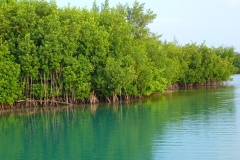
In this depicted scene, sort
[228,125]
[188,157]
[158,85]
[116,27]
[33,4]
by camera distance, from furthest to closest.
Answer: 1. [158,85]
2. [116,27]
3. [33,4]
4. [228,125]
5. [188,157]

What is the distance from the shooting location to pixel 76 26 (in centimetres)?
2917

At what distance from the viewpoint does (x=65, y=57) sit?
2891 cm

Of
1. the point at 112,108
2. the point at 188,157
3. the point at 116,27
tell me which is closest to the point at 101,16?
the point at 116,27

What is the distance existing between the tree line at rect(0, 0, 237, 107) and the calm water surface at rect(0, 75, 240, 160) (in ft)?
8.99

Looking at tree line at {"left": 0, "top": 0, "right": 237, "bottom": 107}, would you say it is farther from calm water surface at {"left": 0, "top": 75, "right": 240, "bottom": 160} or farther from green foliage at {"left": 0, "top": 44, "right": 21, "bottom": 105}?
calm water surface at {"left": 0, "top": 75, "right": 240, "bottom": 160}

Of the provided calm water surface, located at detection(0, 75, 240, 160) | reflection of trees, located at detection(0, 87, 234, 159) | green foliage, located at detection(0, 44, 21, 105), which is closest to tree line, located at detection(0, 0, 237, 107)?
green foliage, located at detection(0, 44, 21, 105)

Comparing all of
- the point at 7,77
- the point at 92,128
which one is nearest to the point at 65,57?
the point at 7,77

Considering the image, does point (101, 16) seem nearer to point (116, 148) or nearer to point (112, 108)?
point (112, 108)

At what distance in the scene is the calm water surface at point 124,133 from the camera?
13.8m

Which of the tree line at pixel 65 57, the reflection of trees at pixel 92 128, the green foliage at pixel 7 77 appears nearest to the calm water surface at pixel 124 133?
the reflection of trees at pixel 92 128

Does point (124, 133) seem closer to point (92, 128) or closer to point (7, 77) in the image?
point (92, 128)

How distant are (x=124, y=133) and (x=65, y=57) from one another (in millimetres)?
12776

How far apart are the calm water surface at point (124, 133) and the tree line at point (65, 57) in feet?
8.99

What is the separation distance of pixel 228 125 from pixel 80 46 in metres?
15.1
